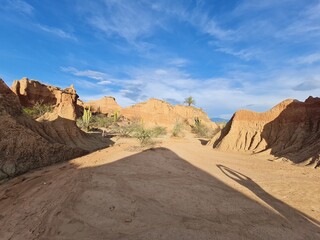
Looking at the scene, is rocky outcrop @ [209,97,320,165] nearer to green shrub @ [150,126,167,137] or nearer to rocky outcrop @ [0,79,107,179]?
green shrub @ [150,126,167,137]

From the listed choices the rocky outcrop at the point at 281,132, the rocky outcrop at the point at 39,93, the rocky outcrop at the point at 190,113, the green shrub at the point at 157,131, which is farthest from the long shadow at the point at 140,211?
the rocky outcrop at the point at 190,113

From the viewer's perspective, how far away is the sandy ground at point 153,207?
4367 mm

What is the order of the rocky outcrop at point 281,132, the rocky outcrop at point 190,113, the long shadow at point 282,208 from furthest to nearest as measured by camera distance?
the rocky outcrop at point 190,113, the rocky outcrop at point 281,132, the long shadow at point 282,208

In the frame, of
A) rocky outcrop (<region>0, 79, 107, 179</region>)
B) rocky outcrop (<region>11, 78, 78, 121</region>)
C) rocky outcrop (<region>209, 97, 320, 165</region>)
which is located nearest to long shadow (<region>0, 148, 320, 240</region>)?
rocky outcrop (<region>0, 79, 107, 179</region>)

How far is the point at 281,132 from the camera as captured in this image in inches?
735

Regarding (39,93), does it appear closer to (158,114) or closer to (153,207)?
(158,114)

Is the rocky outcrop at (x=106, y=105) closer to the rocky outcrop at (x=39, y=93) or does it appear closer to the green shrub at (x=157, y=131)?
the rocky outcrop at (x=39, y=93)

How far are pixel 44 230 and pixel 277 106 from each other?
68.3 ft

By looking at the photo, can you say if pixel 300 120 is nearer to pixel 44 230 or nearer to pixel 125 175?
pixel 125 175

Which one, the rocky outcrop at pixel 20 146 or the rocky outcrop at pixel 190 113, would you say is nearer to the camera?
the rocky outcrop at pixel 20 146

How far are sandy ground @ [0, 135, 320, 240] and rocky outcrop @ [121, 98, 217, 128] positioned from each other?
42.8 metres

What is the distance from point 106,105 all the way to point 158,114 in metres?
12.3

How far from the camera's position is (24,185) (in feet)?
24.8

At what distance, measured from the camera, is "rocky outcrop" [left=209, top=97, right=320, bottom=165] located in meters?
15.3
